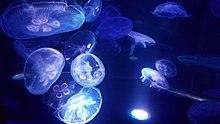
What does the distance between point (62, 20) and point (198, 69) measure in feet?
9.01

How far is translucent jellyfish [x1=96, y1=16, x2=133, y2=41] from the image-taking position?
4824 millimetres

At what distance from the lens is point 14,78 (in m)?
3.99

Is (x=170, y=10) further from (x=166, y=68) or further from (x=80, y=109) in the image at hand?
(x=80, y=109)

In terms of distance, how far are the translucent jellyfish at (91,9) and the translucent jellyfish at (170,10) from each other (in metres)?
1.52

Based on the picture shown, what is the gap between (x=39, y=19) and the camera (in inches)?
145

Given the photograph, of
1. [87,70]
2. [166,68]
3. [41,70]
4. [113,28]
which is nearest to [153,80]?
[166,68]

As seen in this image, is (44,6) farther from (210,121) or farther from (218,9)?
(218,9)

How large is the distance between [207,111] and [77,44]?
235 centimetres

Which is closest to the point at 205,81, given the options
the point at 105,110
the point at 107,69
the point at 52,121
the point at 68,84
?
the point at 107,69

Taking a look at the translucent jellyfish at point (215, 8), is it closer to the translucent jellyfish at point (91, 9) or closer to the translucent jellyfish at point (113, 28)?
the translucent jellyfish at point (113, 28)

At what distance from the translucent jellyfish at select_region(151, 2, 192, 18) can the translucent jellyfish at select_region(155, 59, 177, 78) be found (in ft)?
3.70

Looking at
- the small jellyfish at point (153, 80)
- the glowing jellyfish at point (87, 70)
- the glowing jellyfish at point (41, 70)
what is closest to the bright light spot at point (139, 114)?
the glowing jellyfish at point (87, 70)

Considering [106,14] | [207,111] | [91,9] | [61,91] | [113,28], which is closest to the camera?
[61,91]

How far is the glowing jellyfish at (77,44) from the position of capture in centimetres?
436
